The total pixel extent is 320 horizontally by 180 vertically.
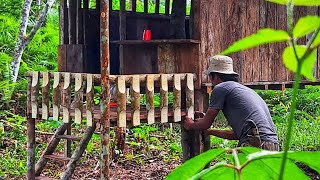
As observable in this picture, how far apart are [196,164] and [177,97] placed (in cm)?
619

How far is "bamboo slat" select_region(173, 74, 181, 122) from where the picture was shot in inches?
266

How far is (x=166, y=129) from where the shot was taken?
12.9 metres

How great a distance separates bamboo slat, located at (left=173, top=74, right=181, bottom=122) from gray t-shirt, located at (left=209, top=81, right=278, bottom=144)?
4.11 ft

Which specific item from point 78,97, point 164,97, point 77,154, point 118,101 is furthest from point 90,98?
point 77,154

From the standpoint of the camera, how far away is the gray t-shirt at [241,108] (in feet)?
17.1

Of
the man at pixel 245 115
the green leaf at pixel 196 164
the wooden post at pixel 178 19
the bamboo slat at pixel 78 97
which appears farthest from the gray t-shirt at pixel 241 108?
the green leaf at pixel 196 164

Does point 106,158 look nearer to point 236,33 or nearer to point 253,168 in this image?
point 236,33

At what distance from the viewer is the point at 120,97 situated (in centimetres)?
608

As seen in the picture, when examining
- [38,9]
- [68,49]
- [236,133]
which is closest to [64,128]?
[68,49]

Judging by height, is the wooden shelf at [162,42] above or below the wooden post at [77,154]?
above

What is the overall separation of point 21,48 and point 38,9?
3233 mm

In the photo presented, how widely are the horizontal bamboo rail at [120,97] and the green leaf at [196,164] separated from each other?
5.42m

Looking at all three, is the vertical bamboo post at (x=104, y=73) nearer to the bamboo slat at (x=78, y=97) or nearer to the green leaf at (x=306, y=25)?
the bamboo slat at (x=78, y=97)

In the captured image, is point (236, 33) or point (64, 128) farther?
point (64, 128)
